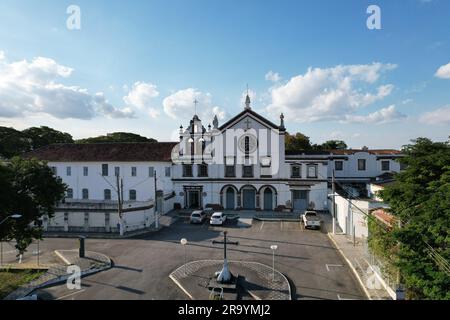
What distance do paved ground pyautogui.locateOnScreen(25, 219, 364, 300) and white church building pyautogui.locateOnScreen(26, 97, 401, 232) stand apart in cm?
620

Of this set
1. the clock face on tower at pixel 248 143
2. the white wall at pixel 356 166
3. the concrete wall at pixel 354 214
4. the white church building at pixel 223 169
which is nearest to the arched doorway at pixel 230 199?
the white church building at pixel 223 169

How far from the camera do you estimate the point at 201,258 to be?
19.8 metres

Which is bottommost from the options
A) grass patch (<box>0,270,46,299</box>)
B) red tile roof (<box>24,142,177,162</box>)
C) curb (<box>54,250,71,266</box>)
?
grass patch (<box>0,270,46,299</box>)

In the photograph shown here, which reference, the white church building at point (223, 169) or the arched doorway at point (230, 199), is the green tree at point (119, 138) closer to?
the white church building at point (223, 169)

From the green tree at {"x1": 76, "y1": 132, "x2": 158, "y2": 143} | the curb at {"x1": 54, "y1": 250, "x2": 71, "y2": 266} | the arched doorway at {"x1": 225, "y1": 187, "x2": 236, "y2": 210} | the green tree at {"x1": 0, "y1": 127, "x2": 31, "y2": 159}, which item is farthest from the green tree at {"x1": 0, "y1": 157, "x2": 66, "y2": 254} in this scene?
the green tree at {"x1": 76, "y1": 132, "x2": 158, "y2": 143}

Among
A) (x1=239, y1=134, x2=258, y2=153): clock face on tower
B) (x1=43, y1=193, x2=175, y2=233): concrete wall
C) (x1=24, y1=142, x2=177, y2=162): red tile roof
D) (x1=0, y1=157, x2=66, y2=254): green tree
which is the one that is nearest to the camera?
(x1=0, y1=157, x2=66, y2=254): green tree

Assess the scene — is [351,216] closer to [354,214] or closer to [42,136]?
[354,214]

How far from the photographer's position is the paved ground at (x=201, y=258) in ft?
49.2

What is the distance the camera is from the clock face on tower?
35.3m

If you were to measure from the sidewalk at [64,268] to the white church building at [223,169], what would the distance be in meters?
12.6

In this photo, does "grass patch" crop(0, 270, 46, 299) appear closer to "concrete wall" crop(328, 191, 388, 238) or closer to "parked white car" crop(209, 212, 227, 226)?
"parked white car" crop(209, 212, 227, 226)

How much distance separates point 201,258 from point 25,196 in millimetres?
11606
